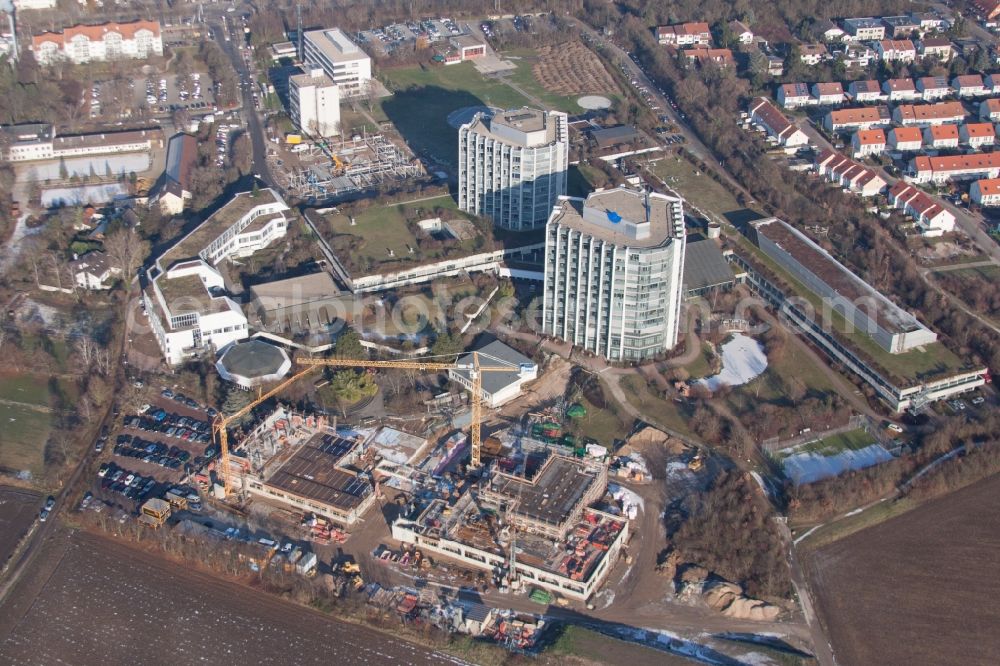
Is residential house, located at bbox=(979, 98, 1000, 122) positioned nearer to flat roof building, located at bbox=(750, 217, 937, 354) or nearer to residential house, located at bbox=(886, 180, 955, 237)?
residential house, located at bbox=(886, 180, 955, 237)

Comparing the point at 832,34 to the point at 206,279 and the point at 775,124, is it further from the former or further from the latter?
the point at 206,279

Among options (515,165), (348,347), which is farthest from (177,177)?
→ (348,347)

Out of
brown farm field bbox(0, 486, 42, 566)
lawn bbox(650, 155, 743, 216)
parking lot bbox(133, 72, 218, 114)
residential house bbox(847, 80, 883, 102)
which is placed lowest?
brown farm field bbox(0, 486, 42, 566)

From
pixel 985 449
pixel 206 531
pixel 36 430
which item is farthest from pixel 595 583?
pixel 36 430

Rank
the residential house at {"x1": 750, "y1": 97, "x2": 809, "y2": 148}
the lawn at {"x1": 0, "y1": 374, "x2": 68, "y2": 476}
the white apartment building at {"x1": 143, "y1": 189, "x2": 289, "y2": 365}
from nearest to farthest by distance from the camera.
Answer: the lawn at {"x1": 0, "y1": 374, "x2": 68, "y2": 476}
the white apartment building at {"x1": 143, "y1": 189, "x2": 289, "y2": 365}
the residential house at {"x1": 750, "y1": 97, "x2": 809, "y2": 148}

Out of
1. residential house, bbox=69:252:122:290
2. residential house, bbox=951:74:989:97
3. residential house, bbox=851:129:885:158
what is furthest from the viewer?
residential house, bbox=951:74:989:97

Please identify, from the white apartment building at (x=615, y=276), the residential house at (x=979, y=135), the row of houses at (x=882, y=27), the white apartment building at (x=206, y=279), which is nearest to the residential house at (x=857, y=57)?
the row of houses at (x=882, y=27)

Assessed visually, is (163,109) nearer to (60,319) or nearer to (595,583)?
(60,319)

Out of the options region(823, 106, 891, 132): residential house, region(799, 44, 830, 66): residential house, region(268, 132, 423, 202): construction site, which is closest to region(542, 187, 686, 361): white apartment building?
region(268, 132, 423, 202): construction site
